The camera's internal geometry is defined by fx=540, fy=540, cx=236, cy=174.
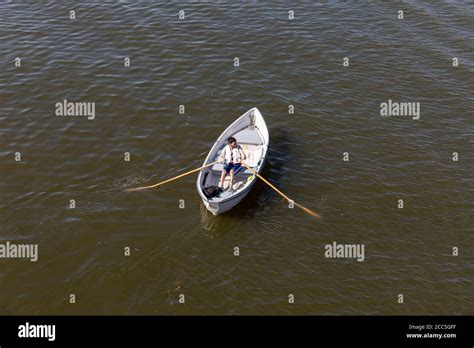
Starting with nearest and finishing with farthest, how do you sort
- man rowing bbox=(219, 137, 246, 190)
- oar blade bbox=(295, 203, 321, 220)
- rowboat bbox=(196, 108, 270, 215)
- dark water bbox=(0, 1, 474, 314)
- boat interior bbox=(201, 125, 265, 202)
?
dark water bbox=(0, 1, 474, 314) → rowboat bbox=(196, 108, 270, 215) → oar blade bbox=(295, 203, 321, 220) → boat interior bbox=(201, 125, 265, 202) → man rowing bbox=(219, 137, 246, 190)

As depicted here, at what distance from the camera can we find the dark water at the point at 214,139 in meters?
20.6

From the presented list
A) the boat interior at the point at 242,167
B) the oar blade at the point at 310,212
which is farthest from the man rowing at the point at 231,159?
the oar blade at the point at 310,212

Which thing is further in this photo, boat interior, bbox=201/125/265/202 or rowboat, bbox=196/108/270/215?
boat interior, bbox=201/125/265/202

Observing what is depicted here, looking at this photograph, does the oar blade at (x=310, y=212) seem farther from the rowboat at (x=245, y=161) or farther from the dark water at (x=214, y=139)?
the rowboat at (x=245, y=161)

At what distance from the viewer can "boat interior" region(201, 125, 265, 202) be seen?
2403 cm

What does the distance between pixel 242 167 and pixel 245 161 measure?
62cm

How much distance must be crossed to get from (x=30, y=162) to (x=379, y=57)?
70.1 feet

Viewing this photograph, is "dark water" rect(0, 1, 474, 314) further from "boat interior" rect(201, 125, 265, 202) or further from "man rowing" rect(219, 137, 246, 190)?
"man rowing" rect(219, 137, 246, 190)

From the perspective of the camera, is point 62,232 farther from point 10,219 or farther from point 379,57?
point 379,57

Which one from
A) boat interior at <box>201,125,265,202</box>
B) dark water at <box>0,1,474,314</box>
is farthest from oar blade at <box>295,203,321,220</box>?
boat interior at <box>201,125,265,202</box>

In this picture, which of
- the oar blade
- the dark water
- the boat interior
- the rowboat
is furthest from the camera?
the boat interior

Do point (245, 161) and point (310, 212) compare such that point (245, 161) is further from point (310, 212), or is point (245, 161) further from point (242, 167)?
point (310, 212)

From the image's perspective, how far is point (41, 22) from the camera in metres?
36.1
